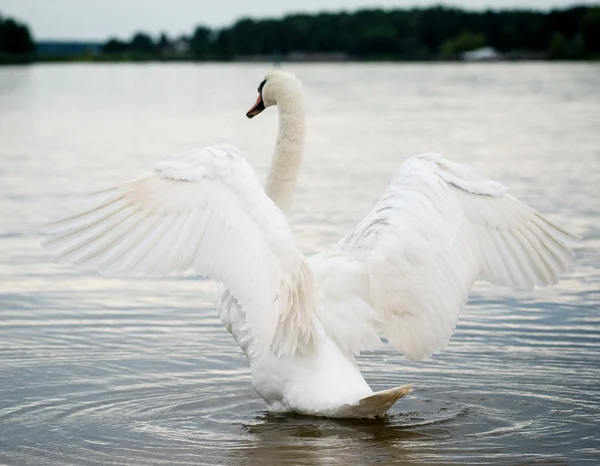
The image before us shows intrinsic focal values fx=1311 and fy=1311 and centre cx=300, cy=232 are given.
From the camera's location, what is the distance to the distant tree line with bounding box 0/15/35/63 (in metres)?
136

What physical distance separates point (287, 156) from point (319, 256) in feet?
2.91

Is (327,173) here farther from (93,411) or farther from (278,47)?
(278,47)

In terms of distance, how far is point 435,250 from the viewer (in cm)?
728

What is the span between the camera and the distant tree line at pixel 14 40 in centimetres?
13575

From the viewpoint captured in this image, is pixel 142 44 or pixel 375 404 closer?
pixel 375 404

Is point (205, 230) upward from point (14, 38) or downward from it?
upward

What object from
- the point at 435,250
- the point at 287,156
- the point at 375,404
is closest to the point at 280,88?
the point at 287,156

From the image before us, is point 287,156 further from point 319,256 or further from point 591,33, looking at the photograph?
point 591,33

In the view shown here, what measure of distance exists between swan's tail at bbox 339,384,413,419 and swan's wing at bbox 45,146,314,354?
654mm

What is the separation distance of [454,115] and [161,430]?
26592mm

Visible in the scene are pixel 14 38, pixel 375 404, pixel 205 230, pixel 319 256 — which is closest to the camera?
pixel 205 230

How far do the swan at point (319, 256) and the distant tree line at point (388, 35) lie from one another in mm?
126900

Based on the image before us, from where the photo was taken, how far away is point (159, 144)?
82.3 ft

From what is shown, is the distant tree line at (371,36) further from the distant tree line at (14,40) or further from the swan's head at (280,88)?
the swan's head at (280,88)
